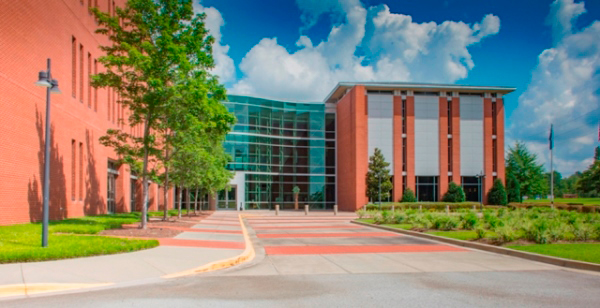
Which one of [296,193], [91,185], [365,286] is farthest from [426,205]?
[365,286]

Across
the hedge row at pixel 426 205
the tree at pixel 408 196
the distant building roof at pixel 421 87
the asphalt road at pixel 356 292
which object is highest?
the distant building roof at pixel 421 87

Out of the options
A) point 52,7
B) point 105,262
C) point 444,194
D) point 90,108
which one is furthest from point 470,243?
point 444,194

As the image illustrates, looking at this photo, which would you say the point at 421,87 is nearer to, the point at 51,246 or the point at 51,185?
the point at 51,185

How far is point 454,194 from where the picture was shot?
54.5m

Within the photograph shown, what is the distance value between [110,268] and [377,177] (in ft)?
142

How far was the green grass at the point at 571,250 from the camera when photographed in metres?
12.2

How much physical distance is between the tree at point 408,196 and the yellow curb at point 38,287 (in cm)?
4735

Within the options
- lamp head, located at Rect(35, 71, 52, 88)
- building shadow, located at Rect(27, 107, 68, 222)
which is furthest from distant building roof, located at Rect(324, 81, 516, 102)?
lamp head, located at Rect(35, 71, 52, 88)

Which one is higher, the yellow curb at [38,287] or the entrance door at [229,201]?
the yellow curb at [38,287]

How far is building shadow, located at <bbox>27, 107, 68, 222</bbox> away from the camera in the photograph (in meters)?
20.7

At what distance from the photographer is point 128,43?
21.5 metres

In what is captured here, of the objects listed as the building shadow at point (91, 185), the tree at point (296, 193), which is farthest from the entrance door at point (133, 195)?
the tree at point (296, 193)

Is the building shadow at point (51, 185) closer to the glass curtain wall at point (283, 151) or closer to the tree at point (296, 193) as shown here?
the glass curtain wall at point (283, 151)

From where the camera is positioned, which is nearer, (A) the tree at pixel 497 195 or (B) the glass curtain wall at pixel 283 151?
(A) the tree at pixel 497 195
